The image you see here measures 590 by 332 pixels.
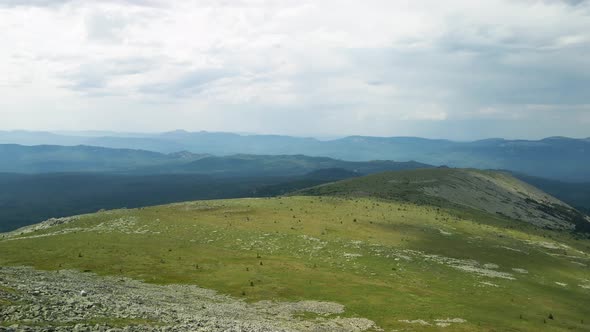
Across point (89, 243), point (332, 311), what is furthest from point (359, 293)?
point (89, 243)

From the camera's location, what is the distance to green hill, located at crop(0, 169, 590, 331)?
35.7 m

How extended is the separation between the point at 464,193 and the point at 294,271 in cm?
11801

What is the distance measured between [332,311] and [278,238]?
101 ft

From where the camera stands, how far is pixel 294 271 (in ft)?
177

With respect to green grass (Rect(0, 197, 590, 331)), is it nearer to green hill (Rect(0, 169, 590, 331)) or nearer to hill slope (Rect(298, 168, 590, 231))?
green hill (Rect(0, 169, 590, 331))

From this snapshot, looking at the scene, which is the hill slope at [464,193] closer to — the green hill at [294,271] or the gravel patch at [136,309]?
the green hill at [294,271]

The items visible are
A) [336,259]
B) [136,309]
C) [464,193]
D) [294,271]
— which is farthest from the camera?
[464,193]

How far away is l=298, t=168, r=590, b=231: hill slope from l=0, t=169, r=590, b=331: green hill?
127ft

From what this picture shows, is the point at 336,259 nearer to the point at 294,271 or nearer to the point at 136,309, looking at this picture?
the point at 294,271

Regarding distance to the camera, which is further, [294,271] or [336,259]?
[336,259]

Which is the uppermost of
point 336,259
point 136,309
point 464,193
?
point 464,193

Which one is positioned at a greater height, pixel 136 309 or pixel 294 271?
pixel 136 309

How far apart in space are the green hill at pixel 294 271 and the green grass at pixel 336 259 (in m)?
0.26

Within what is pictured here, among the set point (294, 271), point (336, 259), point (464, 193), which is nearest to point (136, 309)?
point (294, 271)
